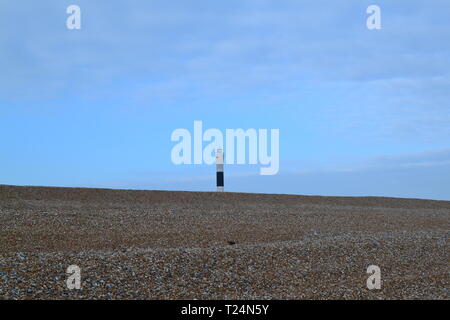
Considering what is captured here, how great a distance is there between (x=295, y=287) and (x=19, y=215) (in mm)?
7899

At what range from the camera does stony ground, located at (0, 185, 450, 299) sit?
24.1 ft

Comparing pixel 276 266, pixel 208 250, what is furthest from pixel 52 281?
pixel 276 266

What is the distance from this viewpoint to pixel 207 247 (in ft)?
32.0

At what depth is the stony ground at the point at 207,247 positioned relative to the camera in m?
7.34

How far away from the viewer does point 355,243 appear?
10438mm
